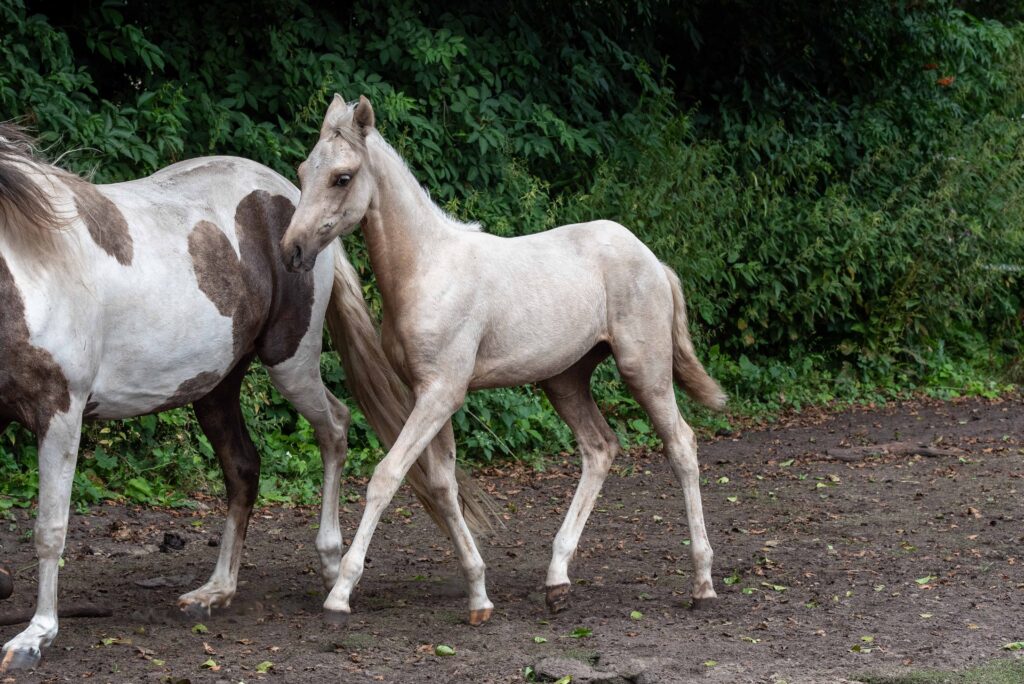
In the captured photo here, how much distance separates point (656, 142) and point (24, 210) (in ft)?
23.7

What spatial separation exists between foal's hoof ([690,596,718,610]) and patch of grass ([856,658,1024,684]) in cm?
104

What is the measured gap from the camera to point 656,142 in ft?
34.1

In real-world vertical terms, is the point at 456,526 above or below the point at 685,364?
below

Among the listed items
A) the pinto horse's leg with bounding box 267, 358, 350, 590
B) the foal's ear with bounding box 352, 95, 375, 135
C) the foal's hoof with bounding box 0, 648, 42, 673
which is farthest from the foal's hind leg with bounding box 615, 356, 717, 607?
the foal's hoof with bounding box 0, 648, 42, 673

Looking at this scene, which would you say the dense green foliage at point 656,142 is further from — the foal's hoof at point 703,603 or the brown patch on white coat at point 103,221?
the foal's hoof at point 703,603

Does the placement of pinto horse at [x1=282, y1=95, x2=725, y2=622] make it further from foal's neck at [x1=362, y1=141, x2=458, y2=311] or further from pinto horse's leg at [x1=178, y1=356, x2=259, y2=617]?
pinto horse's leg at [x1=178, y1=356, x2=259, y2=617]

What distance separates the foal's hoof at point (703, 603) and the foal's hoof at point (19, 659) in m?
2.43

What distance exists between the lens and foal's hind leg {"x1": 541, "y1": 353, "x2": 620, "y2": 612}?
16.0 ft

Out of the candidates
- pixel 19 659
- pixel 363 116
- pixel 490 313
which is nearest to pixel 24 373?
pixel 19 659

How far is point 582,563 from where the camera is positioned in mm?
5711

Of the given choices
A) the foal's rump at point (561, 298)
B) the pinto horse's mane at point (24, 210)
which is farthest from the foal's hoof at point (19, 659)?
the foal's rump at point (561, 298)

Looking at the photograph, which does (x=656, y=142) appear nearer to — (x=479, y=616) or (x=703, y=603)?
(x=703, y=603)

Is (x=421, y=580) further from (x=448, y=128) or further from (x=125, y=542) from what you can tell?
(x=448, y=128)

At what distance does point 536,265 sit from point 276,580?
1.87 metres
